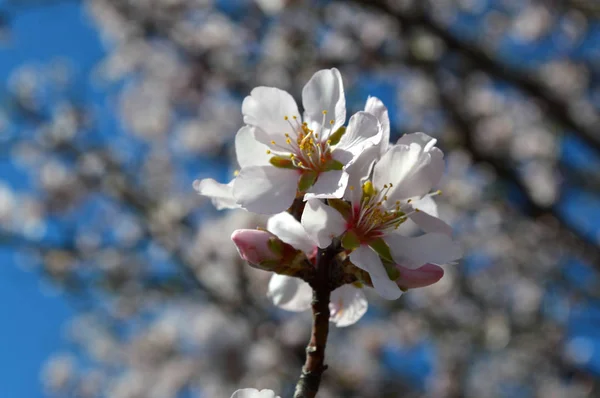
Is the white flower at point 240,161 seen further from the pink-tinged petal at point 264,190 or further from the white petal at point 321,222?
the white petal at point 321,222

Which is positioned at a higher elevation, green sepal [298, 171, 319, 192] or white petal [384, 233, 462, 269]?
green sepal [298, 171, 319, 192]

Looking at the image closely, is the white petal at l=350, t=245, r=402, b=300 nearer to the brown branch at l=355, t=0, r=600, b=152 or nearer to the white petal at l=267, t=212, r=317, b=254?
the white petal at l=267, t=212, r=317, b=254

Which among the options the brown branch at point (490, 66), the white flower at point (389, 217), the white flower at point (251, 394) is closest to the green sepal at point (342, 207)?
the white flower at point (389, 217)

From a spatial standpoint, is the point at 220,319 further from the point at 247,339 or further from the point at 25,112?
the point at 25,112

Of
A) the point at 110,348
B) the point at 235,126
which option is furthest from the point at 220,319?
the point at 110,348

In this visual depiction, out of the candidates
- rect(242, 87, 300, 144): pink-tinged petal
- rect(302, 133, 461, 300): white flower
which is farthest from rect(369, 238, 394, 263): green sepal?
rect(242, 87, 300, 144): pink-tinged petal

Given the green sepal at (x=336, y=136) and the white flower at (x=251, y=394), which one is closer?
the white flower at (x=251, y=394)
